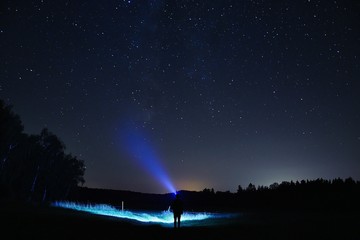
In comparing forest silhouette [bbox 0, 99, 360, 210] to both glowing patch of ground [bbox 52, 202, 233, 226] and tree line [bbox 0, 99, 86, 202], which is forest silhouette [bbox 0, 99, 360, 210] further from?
glowing patch of ground [bbox 52, 202, 233, 226]

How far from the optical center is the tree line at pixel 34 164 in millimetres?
50281

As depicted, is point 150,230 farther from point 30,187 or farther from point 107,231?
point 30,187

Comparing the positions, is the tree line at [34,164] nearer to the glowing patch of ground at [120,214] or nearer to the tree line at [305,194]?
the glowing patch of ground at [120,214]

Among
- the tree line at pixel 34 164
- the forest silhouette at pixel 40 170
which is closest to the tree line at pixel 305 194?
the forest silhouette at pixel 40 170

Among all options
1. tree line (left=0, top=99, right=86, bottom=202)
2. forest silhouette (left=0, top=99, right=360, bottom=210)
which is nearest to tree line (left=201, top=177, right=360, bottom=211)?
forest silhouette (left=0, top=99, right=360, bottom=210)

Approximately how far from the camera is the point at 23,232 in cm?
1424

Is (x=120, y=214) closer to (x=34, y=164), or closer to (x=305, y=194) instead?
(x=34, y=164)

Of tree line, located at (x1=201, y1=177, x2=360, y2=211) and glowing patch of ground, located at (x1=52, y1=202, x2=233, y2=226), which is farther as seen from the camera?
tree line, located at (x1=201, y1=177, x2=360, y2=211)

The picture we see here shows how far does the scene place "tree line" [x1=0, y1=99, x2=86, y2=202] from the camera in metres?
50.3

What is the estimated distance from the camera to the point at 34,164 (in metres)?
60.1

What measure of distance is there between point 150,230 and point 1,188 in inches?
1193

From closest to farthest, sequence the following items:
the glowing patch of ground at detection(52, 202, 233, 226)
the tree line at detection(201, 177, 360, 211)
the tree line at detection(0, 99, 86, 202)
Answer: the glowing patch of ground at detection(52, 202, 233, 226)
the tree line at detection(0, 99, 86, 202)
the tree line at detection(201, 177, 360, 211)

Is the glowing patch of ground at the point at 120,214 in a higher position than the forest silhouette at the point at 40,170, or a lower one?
lower

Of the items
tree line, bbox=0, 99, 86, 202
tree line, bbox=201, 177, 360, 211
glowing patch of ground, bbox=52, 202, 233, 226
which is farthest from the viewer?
tree line, bbox=201, 177, 360, 211
